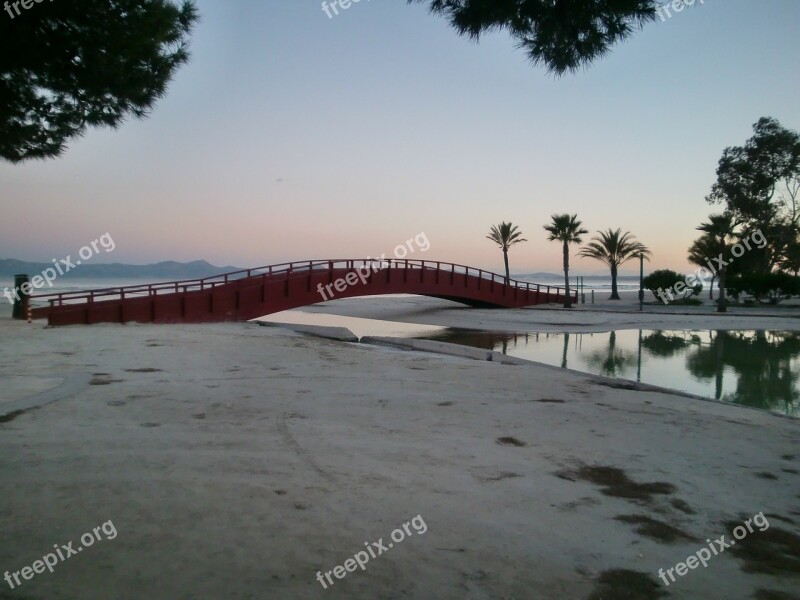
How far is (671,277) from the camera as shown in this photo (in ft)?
136

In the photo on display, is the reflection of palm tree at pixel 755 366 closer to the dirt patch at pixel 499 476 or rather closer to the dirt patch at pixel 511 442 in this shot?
the dirt patch at pixel 511 442

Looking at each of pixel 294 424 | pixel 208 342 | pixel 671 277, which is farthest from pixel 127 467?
pixel 671 277

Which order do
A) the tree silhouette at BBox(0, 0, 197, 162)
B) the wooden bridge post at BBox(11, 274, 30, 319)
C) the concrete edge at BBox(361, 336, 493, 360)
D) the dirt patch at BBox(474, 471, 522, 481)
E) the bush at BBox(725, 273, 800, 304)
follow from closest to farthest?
the dirt patch at BBox(474, 471, 522, 481) → the tree silhouette at BBox(0, 0, 197, 162) → the concrete edge at BBox(361, 336, 493, 360) → the wooden bridge post at BBox(11, 274, 30, 319) → the bush at BBox(725, 273, 800, 304)

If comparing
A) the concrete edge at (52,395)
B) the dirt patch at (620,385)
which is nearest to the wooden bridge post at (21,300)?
the concrete edge at (52,395)

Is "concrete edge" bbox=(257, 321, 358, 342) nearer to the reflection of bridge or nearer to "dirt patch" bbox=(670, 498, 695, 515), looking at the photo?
the reflection of bridge

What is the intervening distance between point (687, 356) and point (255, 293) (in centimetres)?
1589

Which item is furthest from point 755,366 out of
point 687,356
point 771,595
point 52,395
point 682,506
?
point 52,395

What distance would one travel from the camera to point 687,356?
17.2 m

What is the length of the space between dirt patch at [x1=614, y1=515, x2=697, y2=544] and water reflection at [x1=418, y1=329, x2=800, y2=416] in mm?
7471

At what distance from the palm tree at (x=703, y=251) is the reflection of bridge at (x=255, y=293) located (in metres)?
17.0

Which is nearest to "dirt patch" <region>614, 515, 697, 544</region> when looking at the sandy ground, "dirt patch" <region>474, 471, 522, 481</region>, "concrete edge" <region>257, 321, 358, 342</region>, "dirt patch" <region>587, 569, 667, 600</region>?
the sandy ground

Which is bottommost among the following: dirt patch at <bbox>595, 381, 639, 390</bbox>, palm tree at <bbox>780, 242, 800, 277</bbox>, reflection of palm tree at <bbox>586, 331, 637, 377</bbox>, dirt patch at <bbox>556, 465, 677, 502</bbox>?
reflection of palm tree at <bbox>586, 331, 637, 377</bbox>

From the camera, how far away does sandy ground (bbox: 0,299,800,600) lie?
2.96 meters

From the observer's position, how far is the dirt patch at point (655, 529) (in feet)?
11.6
